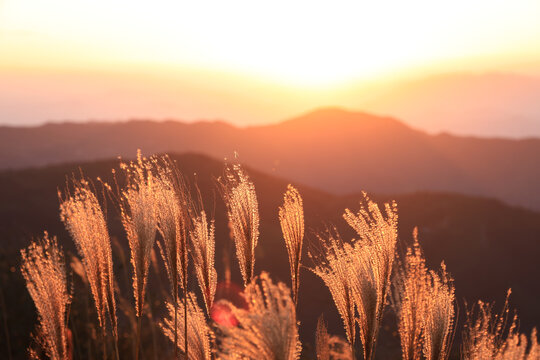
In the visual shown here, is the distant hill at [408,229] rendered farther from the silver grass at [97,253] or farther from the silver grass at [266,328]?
the silver grass at [266,328]

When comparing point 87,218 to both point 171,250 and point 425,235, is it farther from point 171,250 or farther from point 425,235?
point 425,235

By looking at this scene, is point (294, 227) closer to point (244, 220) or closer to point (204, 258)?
point (244, 220)

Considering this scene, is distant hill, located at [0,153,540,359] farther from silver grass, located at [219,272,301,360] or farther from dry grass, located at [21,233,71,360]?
silver grass, located at [219,272,301,360]

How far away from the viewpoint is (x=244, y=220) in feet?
9.41

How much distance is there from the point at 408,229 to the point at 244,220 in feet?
90.8

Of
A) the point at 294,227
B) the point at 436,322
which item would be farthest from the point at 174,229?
the point at 436,322

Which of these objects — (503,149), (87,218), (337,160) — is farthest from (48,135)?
(87,218)

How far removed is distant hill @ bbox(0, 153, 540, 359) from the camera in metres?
24.5

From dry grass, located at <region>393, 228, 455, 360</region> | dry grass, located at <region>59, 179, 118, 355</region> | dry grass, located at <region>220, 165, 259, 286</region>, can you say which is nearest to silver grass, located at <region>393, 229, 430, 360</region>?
dry grass, located at <region>393, 228, 455, 360</region>

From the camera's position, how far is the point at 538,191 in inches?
3730

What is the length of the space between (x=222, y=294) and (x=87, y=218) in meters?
14.7

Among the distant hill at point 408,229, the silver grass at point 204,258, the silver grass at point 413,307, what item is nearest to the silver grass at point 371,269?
the silver grass at point 413,307

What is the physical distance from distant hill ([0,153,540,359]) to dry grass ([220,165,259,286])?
58.8 ft

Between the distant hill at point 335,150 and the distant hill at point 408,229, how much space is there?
6040cm
